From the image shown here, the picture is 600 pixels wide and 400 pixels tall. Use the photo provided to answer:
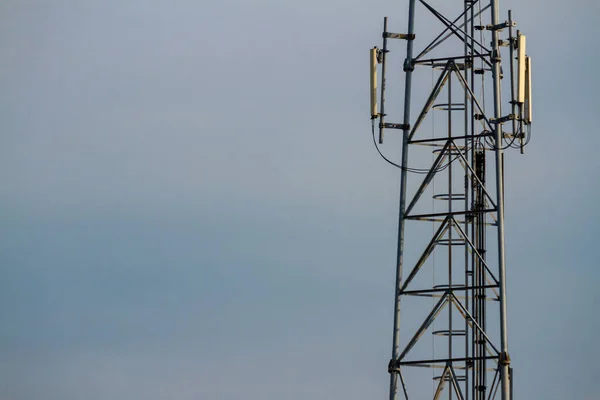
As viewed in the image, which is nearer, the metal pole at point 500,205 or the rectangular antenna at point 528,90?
the metal pole at point 500,205

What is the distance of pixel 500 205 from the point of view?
5512cm

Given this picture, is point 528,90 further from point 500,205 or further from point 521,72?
point 500,205

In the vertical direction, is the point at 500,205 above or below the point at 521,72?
below

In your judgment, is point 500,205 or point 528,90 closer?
point 500,205

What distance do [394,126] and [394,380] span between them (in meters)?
7.25

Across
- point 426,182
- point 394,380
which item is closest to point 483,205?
point 426,182

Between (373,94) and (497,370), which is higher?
(373,94)

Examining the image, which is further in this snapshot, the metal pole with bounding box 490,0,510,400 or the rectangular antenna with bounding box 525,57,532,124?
the rectangular antenna with bounding box 525,57,532,124

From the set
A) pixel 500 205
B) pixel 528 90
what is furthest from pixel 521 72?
pixel 500 205

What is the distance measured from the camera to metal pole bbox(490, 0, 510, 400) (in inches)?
2132

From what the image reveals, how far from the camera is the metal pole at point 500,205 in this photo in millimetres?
54156

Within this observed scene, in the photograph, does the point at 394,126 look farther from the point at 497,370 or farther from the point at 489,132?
the point at 497,370

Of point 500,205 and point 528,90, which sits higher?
point 528,90

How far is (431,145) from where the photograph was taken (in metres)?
56.9
